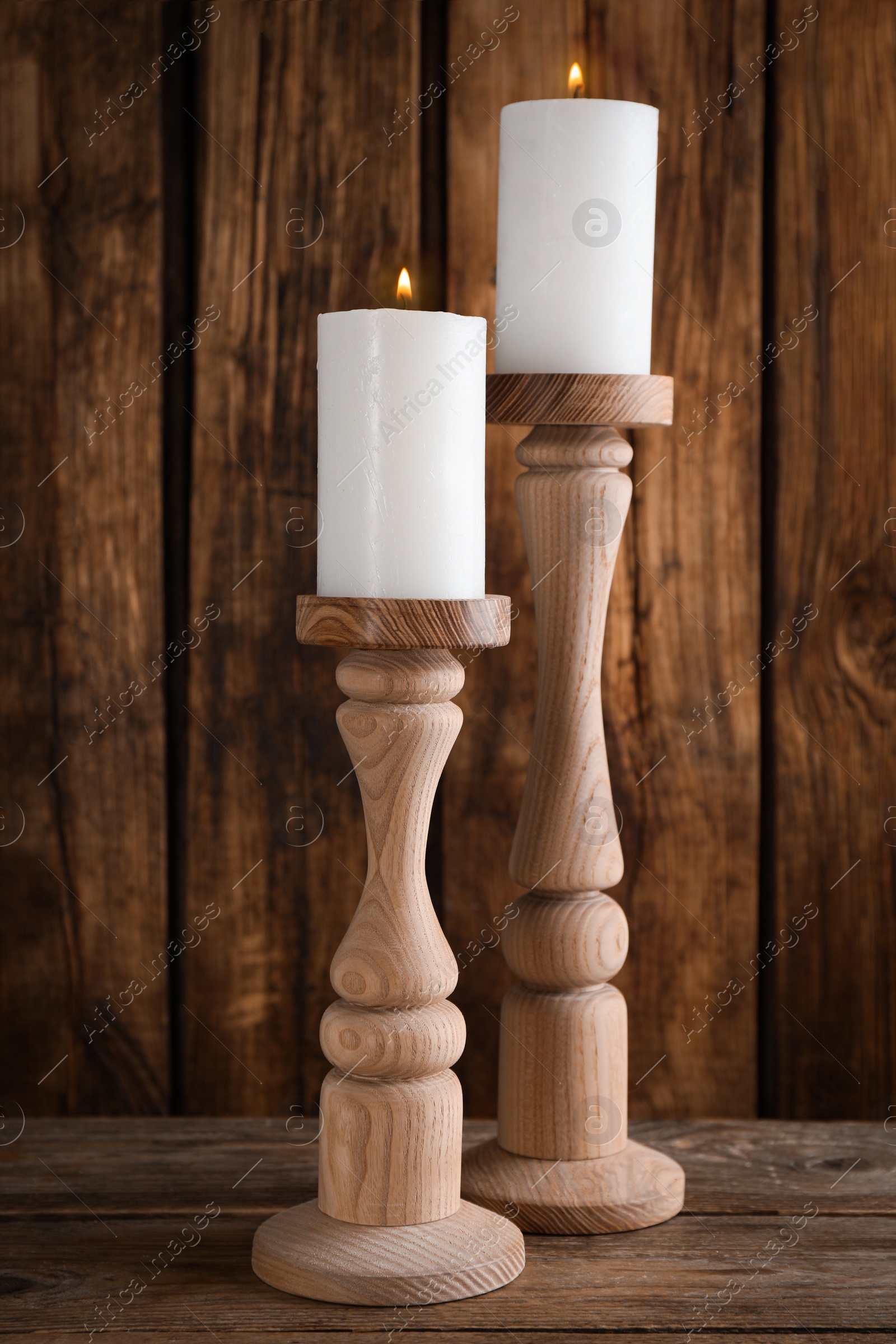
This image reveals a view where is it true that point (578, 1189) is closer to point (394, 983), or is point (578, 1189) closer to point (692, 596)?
point (394, 983)

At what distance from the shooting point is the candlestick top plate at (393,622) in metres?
0.66

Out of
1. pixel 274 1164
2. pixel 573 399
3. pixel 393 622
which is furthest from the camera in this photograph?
pixel 274 1164

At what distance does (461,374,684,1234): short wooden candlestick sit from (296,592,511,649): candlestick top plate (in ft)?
0.50

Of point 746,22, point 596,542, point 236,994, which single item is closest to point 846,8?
point 746,22

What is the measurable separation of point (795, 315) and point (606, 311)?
0.24 m

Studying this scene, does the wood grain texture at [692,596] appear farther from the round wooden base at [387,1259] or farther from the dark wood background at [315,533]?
the round wooden base at [387,1259]

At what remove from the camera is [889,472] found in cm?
97

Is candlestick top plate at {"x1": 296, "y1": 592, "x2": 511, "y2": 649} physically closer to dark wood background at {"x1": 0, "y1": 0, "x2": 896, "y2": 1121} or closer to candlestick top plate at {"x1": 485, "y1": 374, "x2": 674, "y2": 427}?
candlestick top plate at {"x1": 485, "y1": 374, "x2": 674, "y2": 427}

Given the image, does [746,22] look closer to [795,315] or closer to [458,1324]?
[795,315]

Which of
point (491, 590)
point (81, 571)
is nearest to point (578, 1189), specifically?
point (491, 590)

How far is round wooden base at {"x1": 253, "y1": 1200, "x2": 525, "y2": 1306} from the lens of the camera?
0.68 m

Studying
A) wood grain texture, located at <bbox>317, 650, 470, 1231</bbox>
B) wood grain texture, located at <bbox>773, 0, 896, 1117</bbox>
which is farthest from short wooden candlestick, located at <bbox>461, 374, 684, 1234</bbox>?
wood grain texture, located at <bbox>773, 0, 896, 1117</bbox>

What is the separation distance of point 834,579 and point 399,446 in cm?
42

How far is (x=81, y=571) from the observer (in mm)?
959
